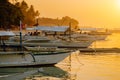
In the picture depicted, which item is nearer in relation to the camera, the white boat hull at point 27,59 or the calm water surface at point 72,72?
the calm water surface at point 72,72

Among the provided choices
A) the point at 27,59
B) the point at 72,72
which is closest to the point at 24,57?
the point at 27,59

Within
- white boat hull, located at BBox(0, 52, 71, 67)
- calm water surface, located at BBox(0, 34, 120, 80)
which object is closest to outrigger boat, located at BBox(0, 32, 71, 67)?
white boat hull, located at BBox(0, 52, 71, 67)

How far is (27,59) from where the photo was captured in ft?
99.6

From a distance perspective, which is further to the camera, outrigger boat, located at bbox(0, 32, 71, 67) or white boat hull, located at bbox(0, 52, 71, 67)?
white boat hull, located at bbox(0, 52, 71, 67)

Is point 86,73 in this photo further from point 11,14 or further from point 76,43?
point 11,14

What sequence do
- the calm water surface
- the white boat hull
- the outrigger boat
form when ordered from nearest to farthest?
the calm water surface → the outrigger boat → the white boat hull

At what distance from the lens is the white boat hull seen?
29.7 meters

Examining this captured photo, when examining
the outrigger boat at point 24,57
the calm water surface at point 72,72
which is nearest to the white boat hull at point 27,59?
the outrigger boat at point 24,57

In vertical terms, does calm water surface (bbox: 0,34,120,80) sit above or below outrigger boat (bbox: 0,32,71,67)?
below

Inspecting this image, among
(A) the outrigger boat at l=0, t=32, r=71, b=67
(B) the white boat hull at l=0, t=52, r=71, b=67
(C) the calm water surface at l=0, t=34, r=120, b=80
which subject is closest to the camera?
(C) the calm water surface at l=0, t=34, r=120, b=80

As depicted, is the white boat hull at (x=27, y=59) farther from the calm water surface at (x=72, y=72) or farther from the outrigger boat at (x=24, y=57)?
the calm water surface at (x=72, y=72)

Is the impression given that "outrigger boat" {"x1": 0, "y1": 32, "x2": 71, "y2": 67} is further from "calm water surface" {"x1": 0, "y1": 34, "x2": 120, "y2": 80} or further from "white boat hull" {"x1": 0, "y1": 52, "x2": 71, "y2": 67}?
"calm water surface" {"x1": 0, "y1": 34, "x2": 120, "y2": 80}

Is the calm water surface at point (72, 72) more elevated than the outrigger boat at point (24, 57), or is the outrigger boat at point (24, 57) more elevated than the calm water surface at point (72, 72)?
the outrigger boat at point (24, 57)

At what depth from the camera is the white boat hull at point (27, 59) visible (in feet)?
97.3
